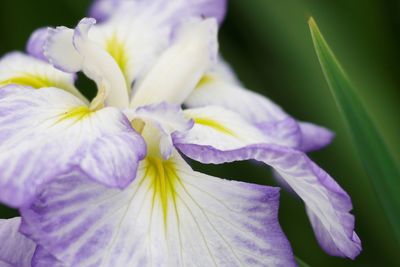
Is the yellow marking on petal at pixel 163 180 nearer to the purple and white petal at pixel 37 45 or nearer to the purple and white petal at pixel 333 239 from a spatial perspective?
the purple and white petal at pixel 333 239

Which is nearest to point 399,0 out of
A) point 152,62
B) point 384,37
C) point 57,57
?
point 384,37

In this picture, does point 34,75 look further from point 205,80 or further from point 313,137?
point 313,137

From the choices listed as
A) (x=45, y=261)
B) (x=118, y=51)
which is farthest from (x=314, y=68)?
(x=45, y=261)

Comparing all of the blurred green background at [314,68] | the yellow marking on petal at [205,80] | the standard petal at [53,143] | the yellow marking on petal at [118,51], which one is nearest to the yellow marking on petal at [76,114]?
the standard petal at [53,143]

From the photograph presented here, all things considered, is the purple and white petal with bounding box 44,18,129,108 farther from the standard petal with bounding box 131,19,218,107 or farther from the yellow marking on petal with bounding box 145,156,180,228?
the yellow marking on petal with bounding box 145,156,180,228

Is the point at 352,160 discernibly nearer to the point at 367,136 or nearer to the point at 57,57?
the point at 367,136

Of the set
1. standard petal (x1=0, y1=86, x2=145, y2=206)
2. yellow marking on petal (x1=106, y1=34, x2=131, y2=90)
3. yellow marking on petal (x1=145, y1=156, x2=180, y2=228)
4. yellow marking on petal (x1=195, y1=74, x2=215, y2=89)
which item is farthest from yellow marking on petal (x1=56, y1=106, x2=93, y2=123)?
yellow marking on petal (x1=195, y1=74, x2=215, y2=89)
